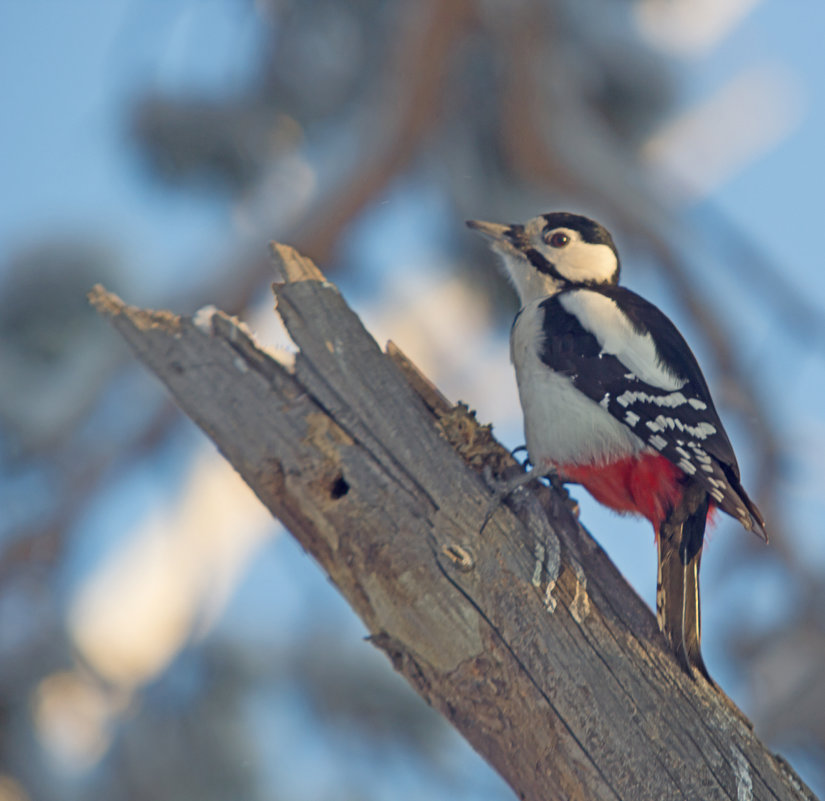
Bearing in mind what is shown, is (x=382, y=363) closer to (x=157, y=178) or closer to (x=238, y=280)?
(x=238, y=280)

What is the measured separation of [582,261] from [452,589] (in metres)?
1.83

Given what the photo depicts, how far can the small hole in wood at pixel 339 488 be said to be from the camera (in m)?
2.08

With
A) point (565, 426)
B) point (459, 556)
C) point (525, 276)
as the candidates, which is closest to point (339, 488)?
point (459, 556)

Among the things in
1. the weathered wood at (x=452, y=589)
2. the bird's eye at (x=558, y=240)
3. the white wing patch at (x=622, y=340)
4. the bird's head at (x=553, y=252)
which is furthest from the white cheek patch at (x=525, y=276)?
the weathered wood at (x=452, y=589)

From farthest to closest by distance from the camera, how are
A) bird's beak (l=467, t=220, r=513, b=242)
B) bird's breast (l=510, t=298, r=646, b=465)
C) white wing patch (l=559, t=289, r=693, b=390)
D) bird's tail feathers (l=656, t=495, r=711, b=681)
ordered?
bird's beak (l=467, t=220, r=513, b=242), white wing patch (l=559, t=289, r=693, b=390), bird's breast (l=510, t=298, r=646, b=465), bird's tail feathers (l=656, t=495, r=711, b=681)

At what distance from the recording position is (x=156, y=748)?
19.9 feet

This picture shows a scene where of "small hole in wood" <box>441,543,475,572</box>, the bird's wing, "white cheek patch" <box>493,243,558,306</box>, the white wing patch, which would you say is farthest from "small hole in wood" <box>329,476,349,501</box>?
"white cheek patch" <box>493,243,558,306</box>

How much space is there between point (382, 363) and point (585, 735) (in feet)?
3.12

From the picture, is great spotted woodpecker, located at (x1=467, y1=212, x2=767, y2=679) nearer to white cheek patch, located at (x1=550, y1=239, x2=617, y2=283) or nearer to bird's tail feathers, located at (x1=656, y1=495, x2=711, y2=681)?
bird's tail feathers, located at (x1=656, y1=495, x2=711, y2=681)

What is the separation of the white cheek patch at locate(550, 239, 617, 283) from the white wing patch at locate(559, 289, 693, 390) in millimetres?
400

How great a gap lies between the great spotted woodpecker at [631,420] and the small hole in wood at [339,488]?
25.3 inches

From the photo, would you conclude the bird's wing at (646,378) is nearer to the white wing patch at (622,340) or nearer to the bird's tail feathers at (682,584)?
the white wing patch at (622,340)

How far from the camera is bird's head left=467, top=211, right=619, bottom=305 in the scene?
3.55 m

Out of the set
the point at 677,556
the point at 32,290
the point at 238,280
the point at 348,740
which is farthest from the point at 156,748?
the point at 677,556
